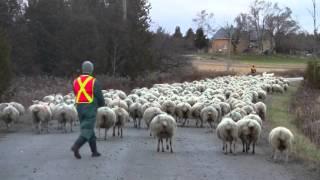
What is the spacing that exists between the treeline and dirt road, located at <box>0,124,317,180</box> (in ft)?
88.6

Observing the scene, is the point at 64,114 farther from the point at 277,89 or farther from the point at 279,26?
the point at 279,26

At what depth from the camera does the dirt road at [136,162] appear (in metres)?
12.7

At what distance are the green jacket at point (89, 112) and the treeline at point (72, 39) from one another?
3020 cm

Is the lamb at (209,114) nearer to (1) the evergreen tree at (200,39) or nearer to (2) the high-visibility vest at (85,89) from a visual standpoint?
(2) the high-visibility vest at (85,89)

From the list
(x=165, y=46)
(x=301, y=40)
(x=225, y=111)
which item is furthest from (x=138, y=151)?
(x=301, y=40)

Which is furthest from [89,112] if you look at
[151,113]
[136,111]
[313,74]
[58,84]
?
[313,74]

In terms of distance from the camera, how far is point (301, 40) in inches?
4852

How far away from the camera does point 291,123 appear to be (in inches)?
1014

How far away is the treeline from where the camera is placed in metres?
45.2

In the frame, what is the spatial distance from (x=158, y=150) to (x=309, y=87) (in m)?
35.1

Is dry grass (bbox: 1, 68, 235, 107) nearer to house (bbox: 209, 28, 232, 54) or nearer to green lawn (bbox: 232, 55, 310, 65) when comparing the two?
green lawn (bbox: 232, 55, 310, 65)

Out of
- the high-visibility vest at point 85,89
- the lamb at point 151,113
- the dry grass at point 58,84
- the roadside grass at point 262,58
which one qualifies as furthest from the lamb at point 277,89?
the roadside grass at point 262,58

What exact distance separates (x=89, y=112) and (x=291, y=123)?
13.1 metres

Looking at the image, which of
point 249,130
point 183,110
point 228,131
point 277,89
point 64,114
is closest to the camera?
point 249,130
